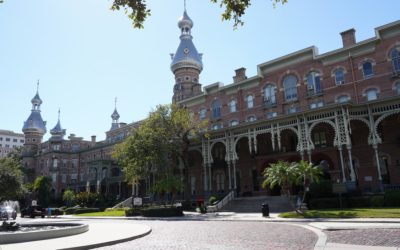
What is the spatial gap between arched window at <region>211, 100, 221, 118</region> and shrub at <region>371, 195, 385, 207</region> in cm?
2417

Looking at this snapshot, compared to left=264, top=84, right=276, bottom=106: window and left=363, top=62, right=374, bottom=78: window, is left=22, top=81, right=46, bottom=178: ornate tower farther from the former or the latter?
left=363, top=62, right=374, bottom=78: window

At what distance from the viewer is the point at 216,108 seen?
47969 millimetres

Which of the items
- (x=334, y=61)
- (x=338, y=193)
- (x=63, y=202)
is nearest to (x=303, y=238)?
(x=338, y=193)

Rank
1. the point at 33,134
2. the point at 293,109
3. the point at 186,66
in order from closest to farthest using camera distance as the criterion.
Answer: the point at 293,109
the point at 186,66
the point at 33,134

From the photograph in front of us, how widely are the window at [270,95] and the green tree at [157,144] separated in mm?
9128

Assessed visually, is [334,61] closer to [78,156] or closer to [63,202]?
[63,202]

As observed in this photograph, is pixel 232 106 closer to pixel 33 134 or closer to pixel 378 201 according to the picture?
pixel 378 201

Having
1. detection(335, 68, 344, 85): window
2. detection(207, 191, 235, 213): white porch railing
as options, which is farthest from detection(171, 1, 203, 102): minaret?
detection(335, 68, 344, 85): window

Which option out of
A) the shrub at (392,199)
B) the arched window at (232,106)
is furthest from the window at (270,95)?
the shrub at (392,199)

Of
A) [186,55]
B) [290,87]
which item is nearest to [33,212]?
[290,87]

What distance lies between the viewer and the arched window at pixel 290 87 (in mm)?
40281

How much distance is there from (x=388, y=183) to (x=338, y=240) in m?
23.6

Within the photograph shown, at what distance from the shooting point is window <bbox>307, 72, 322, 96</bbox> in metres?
38.5

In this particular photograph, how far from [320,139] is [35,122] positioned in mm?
73284
